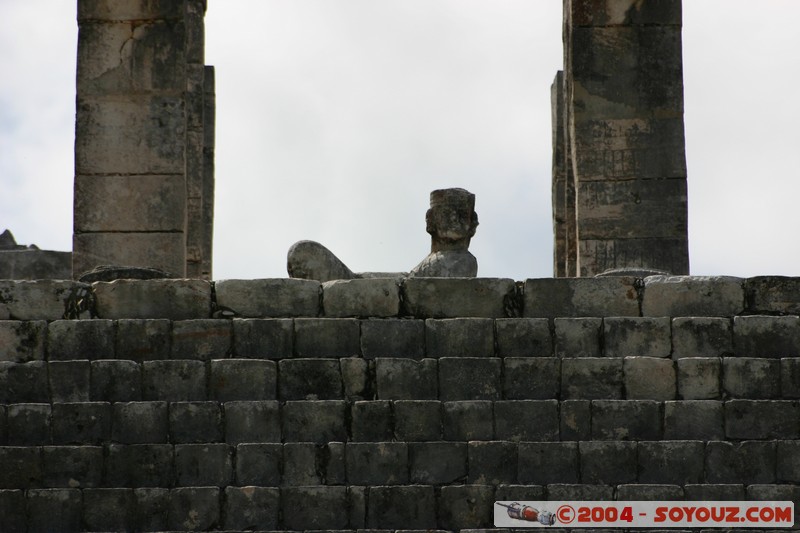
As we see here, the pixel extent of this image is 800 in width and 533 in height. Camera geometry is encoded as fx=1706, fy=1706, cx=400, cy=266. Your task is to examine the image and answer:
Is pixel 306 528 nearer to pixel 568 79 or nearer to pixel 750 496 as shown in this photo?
pixel 750 496

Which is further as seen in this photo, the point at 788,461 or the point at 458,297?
the point at 458,297

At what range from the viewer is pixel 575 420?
11.1m

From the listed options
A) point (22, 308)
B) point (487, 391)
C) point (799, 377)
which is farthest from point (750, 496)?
point (22, 308)

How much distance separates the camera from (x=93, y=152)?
50.5 ft

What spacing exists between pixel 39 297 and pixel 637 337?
4.10 meters

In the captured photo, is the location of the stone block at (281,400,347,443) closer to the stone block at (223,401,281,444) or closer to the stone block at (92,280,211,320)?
the stone block at (223,401,281,444)

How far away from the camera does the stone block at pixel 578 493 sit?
428 inches

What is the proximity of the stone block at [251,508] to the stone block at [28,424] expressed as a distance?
1318 millimetres

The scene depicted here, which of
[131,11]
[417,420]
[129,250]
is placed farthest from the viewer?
[131,11]

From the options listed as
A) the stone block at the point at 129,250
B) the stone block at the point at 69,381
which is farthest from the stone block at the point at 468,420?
the stone block at the point at 129,250

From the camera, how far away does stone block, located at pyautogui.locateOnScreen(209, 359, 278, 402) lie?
37.0 ft

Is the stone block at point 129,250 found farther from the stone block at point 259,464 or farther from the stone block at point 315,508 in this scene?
the stone block at point 315,508

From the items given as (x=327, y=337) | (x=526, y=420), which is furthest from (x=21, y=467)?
(x=526, y=420)

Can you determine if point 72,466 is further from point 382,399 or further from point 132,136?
point 132,136
